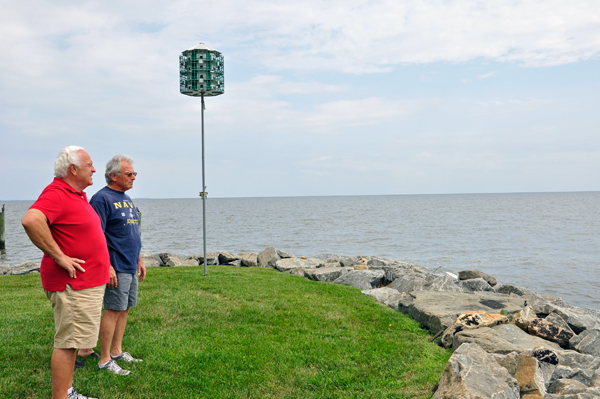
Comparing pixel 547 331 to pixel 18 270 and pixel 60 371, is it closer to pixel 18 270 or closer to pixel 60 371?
pixel 60 371

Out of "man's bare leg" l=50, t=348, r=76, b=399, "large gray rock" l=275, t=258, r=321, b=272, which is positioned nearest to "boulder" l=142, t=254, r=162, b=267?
"large gray rock" l=275, t=258, r=321, b=272

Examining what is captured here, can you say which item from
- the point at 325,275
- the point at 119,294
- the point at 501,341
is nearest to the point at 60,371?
the point at 119,294

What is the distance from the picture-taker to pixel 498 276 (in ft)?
64.8

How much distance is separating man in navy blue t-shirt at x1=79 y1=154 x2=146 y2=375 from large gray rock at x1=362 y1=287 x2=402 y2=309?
5363 mm

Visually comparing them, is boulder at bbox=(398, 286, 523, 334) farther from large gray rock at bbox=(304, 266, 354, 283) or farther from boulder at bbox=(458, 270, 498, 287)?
boulder at bbox=(458, 270, 498, 287)

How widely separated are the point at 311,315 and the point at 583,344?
408 cm

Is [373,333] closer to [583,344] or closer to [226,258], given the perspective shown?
[583,344]

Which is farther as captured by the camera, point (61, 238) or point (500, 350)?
point (500, 350)

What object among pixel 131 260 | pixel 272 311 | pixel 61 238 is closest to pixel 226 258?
pixel 272 311

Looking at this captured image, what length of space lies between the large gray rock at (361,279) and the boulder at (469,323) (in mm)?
4167

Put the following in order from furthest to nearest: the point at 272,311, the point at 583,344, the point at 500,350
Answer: the point at 272,311 → the point at 583,344 → the point at 500,350

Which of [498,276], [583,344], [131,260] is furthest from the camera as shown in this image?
[498,276]

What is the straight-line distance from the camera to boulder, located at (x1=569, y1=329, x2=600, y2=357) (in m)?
6.04

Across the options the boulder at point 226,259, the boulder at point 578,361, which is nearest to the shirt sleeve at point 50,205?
the boulder at point 578,361
